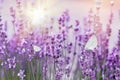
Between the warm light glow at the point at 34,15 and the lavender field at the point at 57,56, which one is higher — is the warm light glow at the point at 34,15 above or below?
above

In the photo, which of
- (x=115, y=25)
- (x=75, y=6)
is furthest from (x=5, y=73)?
(x=75, y=6)

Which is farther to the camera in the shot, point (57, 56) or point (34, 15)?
point (34, 15)

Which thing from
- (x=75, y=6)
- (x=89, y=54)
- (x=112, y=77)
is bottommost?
(x=112, y=77)

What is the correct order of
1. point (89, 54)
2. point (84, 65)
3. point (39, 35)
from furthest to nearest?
point (39, 35) < point (89, 54) < point (84, 65)

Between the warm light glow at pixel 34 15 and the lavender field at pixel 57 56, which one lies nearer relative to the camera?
the lavender field at pixel 57 56

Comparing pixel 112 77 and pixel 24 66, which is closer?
pixel 112 77

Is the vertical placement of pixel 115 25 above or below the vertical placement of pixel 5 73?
above

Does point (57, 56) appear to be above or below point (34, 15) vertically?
below

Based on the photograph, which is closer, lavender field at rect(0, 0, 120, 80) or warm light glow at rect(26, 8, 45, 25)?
lavender field at rect(0, 0, 120, 80)

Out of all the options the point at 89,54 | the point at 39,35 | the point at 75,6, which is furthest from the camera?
the point at 75,6

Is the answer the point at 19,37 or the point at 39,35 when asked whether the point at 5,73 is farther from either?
the point at 39,35

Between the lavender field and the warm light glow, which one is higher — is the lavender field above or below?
below
